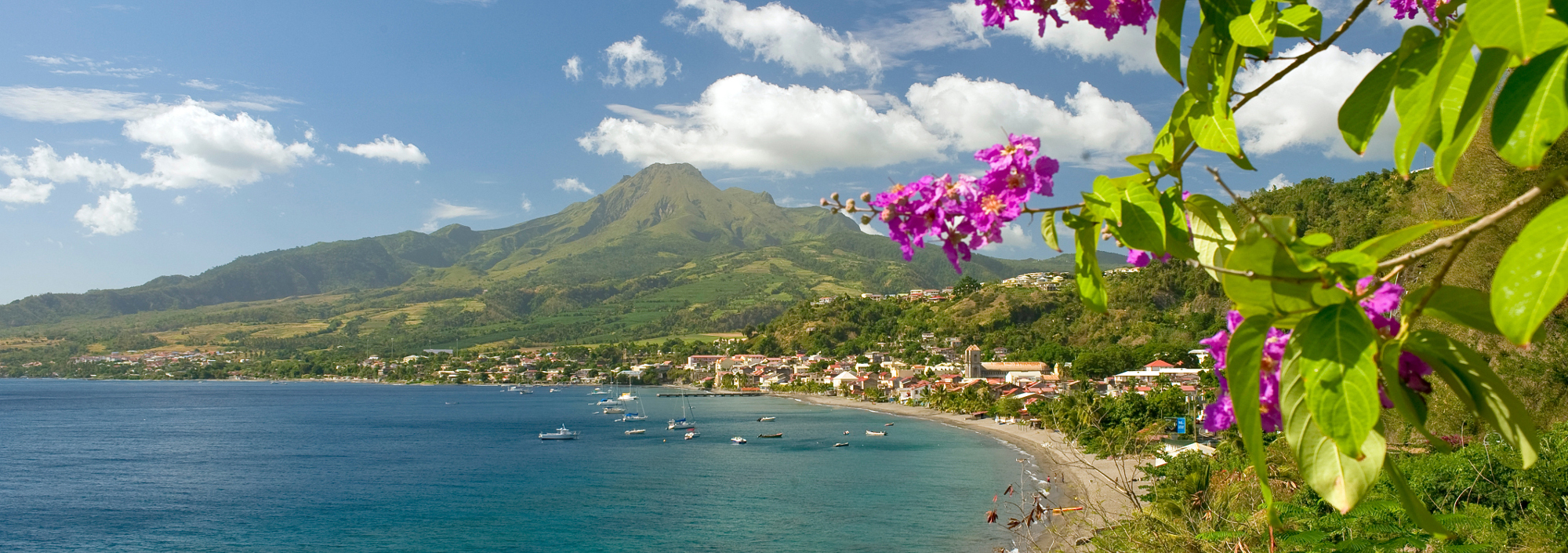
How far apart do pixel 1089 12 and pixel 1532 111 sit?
61cm

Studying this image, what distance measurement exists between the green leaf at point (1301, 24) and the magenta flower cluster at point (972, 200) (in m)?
0.30

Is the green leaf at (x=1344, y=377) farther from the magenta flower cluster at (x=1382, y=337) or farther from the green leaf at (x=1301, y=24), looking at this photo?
the green leaf at (x=1301, y=24)

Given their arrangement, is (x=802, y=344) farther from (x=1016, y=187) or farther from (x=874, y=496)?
(x=1016, y=187)

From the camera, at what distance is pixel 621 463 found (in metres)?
34.9

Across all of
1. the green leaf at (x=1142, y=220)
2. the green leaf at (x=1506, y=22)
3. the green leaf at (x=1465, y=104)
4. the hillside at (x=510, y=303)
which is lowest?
the green leaf at (x=1142, y=220)

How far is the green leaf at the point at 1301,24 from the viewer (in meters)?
1.02

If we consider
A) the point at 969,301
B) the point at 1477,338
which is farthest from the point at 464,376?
the point at 1477,338

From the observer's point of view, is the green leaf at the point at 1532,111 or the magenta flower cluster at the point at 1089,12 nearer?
the green leaf at the point at 1532,111

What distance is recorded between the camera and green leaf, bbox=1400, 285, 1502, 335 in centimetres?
69

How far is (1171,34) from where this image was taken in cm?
104

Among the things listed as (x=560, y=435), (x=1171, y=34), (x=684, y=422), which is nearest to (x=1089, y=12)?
(x=1171, y=34)

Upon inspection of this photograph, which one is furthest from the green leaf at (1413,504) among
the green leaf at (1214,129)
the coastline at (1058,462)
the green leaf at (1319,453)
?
the coastline at (1058,462)

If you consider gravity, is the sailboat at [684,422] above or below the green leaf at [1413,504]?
below

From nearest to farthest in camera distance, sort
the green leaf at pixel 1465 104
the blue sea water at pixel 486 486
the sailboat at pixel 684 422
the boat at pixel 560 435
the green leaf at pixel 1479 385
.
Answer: the green leaf at pixel 1465 104, the green leaf at pixel 1479 385, the blue sea water at pixel 486 486, the boat at pixel 560 435, the sailboat at pixel 684 422
